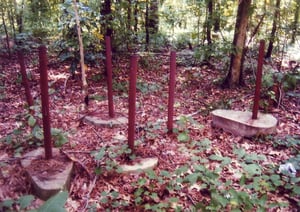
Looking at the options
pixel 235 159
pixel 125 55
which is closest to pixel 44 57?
pixel 235 159

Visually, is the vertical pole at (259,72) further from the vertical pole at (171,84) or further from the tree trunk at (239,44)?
the tree trunk at (239,44)

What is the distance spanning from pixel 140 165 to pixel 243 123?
167 centimetres

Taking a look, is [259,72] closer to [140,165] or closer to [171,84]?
[171,84]

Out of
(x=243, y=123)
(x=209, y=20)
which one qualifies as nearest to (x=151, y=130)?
(x=243, y=123)

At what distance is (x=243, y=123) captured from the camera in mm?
3992

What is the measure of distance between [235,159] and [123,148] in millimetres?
1305

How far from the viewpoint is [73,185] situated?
112 inches

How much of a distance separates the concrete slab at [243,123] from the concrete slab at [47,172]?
2237 millimetres

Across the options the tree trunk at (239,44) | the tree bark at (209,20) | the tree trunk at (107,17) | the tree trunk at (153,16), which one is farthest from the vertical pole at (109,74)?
the tree trunk at (153,16)

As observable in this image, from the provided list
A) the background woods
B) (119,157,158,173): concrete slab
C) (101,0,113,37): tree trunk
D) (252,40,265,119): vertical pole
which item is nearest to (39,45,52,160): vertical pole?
the background woods

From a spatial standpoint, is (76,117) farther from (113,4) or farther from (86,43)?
(113,4)

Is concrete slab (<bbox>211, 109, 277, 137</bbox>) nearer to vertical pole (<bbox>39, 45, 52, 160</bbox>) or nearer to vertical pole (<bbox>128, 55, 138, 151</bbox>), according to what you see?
vertical pole (<bbox>128, 55, 138, 151</bbox>)

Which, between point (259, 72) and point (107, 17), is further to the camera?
point (107, 17)

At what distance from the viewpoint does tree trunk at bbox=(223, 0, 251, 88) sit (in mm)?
5621
